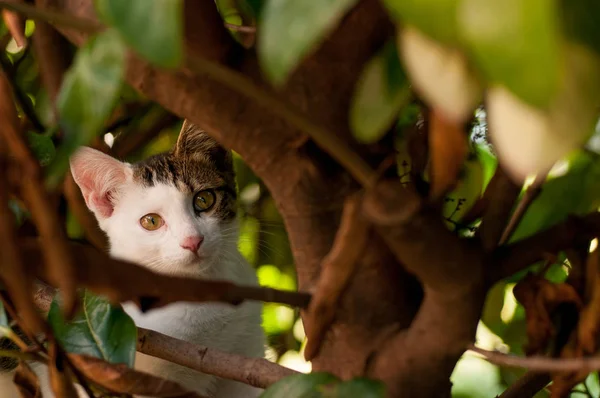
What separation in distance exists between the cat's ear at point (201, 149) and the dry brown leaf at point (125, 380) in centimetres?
83

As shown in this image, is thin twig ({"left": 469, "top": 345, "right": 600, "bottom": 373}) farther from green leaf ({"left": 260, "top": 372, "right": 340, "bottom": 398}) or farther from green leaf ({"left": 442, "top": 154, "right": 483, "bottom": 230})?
green leaf ({"left": 442, "top": 154, "right": 483, "bottom": 230})

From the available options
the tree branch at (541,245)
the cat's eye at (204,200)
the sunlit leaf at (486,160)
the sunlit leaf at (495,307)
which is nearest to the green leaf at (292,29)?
the tree branch at (541,245)

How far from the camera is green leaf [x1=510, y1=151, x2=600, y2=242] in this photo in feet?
1.64

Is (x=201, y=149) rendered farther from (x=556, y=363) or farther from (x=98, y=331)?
(x=556, y=363)

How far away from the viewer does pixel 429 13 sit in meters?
0.23

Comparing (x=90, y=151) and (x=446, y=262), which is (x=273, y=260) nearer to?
(x=90, y=151)

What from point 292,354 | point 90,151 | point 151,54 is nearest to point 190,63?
point 151,54

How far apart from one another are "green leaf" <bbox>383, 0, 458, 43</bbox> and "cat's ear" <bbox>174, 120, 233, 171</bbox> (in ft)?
3.49

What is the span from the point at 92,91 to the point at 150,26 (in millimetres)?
63

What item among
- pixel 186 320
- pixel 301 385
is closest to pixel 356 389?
pixel 301 385

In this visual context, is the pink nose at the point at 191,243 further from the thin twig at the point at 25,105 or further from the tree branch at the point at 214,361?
the tree branch at the point at 214,361

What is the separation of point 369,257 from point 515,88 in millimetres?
263

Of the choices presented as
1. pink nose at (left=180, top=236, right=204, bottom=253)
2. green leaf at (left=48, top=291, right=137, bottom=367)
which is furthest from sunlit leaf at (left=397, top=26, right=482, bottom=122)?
pink nose at (left=180, top=236, right=204, bottom=253)

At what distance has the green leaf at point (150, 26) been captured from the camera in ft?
0.79
